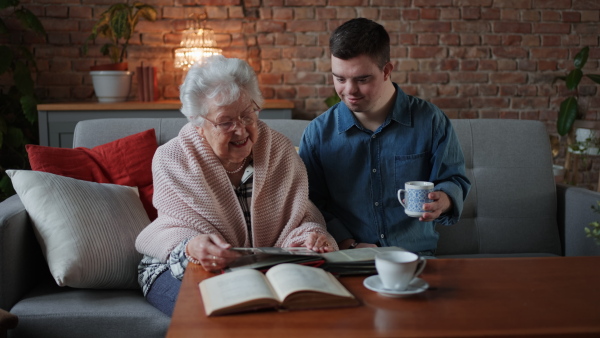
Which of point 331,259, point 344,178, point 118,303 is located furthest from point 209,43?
point 331,259

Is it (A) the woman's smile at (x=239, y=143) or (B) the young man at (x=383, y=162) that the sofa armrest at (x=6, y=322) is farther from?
(B) the young man at (x=383, y=162)

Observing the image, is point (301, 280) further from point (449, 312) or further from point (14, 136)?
point (14, 136)

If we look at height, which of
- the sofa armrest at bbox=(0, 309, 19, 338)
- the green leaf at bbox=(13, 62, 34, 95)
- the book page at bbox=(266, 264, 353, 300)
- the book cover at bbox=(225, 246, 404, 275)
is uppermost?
the green leaf at bbox=(13, 62, 34, 95)

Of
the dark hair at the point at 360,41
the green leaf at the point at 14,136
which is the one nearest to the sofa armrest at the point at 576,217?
the dark hair at the point at 360,41

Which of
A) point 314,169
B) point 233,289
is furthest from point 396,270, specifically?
point 314,169

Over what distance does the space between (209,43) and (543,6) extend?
7.39 ft

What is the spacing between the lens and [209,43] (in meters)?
3.81

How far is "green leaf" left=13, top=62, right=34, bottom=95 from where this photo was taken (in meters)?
3.62

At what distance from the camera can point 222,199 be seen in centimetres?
176

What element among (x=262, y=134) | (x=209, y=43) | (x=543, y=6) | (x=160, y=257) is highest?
(x=543, y=6)

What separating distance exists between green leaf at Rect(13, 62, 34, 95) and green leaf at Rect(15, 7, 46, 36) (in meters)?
0.23

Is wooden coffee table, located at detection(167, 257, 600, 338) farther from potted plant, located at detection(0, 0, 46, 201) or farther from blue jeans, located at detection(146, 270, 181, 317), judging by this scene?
potted plant, located at detection(0, 0, 46, 201)

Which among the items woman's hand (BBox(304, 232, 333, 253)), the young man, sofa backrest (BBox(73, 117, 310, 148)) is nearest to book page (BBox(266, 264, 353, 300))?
woman's hand (BBox(304, 232, 333, 253))

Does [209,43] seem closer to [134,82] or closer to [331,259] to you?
[134,82]
